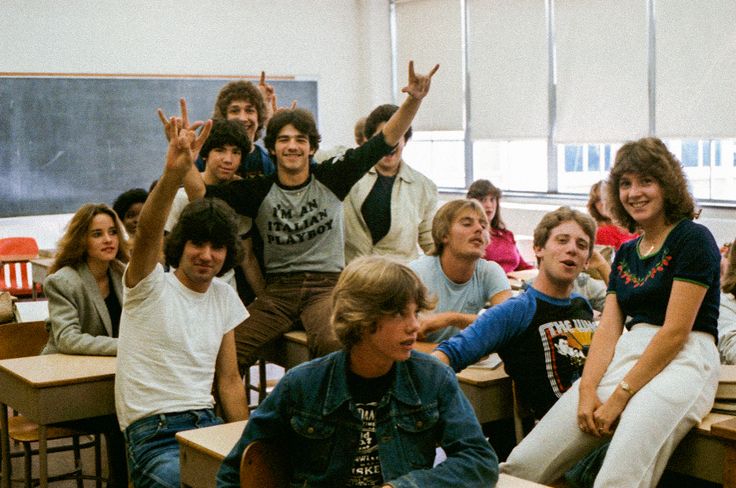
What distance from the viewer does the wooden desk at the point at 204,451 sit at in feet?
7.70

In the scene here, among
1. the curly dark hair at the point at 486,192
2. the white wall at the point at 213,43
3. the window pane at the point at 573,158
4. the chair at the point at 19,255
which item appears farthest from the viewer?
the window pane at the point at 573,158

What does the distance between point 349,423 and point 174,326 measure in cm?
109

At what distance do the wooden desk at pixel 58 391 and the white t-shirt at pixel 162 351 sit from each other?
1.00 ft

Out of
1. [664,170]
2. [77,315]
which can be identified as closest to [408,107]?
[664,170]

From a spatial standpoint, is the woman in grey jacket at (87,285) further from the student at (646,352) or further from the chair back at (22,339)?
the student at (646,352)

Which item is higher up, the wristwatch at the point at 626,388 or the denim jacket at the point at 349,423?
the denim jacket at the point at 349,423

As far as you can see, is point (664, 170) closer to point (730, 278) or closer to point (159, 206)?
point (730, 278)

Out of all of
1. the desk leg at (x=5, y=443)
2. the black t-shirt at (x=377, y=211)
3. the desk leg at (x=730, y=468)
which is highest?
the black t-shirt at (x=377, y=211)

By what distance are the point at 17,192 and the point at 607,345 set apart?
6671 mm

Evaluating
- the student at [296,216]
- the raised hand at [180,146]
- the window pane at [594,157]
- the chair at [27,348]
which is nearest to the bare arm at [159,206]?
the raised hand at [180,146]

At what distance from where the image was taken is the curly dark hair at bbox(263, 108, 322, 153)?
3.86 meters

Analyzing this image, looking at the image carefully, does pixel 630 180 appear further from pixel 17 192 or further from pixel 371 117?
pixel 17 192

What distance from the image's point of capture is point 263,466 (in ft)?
6.67

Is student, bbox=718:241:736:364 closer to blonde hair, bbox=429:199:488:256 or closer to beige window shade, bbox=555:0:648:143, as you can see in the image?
blonde hair, bbox=429:199:488:256
